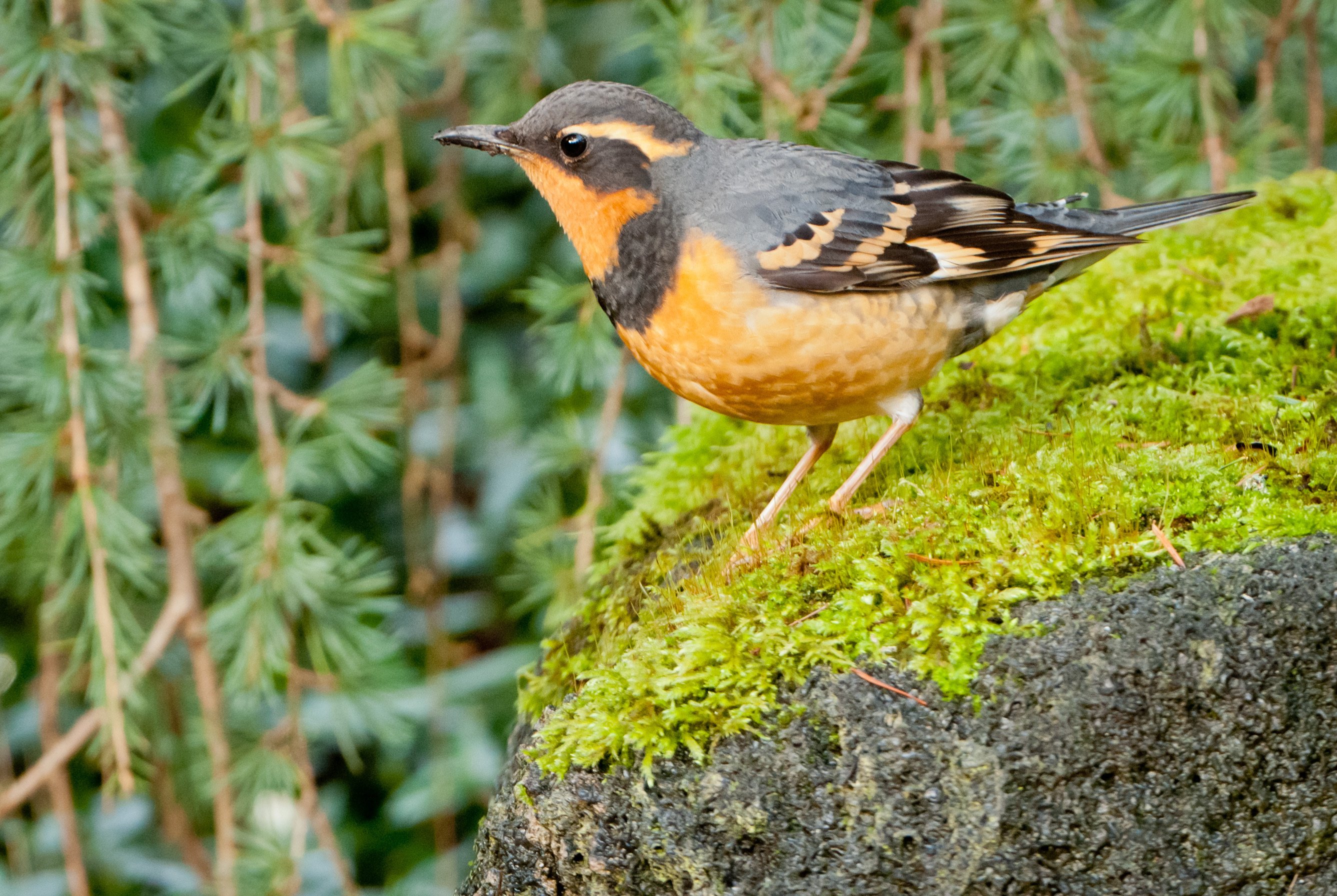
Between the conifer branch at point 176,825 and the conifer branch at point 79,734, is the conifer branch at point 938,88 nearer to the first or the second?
the conifer branch at point 79,734

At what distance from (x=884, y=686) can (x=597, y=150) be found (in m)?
2.00

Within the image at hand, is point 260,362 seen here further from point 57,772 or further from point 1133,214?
point 1133,214

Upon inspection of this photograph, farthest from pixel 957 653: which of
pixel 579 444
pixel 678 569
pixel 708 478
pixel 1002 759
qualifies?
pixel 579 444

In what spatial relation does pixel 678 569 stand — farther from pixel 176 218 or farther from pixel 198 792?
pixel 198 792

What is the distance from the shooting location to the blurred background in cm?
Result: 440

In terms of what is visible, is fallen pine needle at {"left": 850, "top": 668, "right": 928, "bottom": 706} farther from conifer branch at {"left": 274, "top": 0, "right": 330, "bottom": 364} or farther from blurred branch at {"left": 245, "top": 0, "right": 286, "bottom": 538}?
conifer branch at {"left": 274, "top": 0, "right": 330, "bottom": 364}

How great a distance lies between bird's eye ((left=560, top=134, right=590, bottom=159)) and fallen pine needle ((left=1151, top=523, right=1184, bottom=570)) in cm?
206

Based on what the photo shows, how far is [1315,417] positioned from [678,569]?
189 cm

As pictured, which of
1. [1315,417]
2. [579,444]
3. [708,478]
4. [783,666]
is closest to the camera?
[783,666]

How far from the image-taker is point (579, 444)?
16.8 feet

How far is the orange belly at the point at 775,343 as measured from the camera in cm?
351

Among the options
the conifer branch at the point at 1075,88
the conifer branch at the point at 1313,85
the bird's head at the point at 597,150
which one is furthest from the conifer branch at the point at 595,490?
the conifer branch at the point at 1313,85

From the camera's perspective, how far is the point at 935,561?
297 cm

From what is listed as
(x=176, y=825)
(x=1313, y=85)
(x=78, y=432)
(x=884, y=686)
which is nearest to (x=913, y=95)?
(x=1313, y=85)
